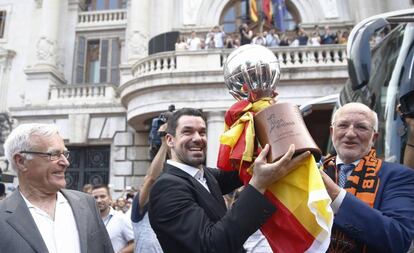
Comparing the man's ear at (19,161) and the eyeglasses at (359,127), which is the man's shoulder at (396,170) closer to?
the eyeglasses at (359,127)

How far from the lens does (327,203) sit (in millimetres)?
1723

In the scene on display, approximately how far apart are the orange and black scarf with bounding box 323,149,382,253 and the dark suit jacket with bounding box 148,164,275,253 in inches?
19.6

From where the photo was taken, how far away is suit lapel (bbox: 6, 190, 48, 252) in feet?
7.33

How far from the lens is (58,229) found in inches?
95.7

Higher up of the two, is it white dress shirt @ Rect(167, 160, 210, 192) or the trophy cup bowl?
the trophy cup bowl

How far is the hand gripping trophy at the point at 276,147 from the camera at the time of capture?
5.72 ft

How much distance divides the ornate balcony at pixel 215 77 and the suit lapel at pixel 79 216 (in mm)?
10617

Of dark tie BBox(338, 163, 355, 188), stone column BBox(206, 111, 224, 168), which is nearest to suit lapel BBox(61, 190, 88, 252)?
dark tie BBox(338, 163, 355, 188)

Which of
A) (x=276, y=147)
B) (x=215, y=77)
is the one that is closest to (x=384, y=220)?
(x=276, y=147)

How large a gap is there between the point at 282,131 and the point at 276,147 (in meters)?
0.07

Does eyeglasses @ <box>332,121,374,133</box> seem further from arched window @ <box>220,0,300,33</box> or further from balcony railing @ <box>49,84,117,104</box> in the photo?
arched window @ <box>220,0,300,33</box>

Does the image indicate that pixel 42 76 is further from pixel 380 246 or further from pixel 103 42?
pixel 380 246

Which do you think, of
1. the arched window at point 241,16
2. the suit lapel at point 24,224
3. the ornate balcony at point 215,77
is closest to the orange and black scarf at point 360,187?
the suit lapel at point 24,224

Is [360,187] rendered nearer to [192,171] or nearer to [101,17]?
[192,171]
